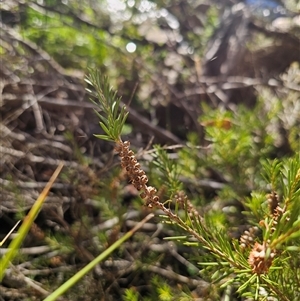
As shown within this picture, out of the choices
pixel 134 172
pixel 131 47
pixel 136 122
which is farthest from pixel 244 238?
pixel 131 47

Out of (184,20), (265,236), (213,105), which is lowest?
(213,105)

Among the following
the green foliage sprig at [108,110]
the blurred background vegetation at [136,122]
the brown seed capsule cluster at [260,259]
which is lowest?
the blurred background vegetation at [136,122]

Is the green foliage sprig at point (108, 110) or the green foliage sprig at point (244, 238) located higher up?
Result: the green foliage sprig at point (108, 110)

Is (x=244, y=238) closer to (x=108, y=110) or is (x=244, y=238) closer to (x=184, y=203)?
(x=184, y=203)

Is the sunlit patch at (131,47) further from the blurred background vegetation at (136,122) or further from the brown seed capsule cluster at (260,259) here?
the brown seed capsule cluster at (260,259)

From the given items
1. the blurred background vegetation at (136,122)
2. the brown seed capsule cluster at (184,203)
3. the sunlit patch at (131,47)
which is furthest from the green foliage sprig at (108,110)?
the sunlit patch at (131,47)

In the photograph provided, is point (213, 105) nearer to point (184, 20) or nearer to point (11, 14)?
point (184, 20)

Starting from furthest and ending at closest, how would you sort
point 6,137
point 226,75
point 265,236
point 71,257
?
point 226,75
point 6,137
point 71,257
point 265,236

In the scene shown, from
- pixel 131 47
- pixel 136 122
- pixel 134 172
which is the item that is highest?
pixel 134 172

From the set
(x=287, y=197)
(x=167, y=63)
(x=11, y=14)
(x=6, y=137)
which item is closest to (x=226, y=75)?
(x=167, y=63)
